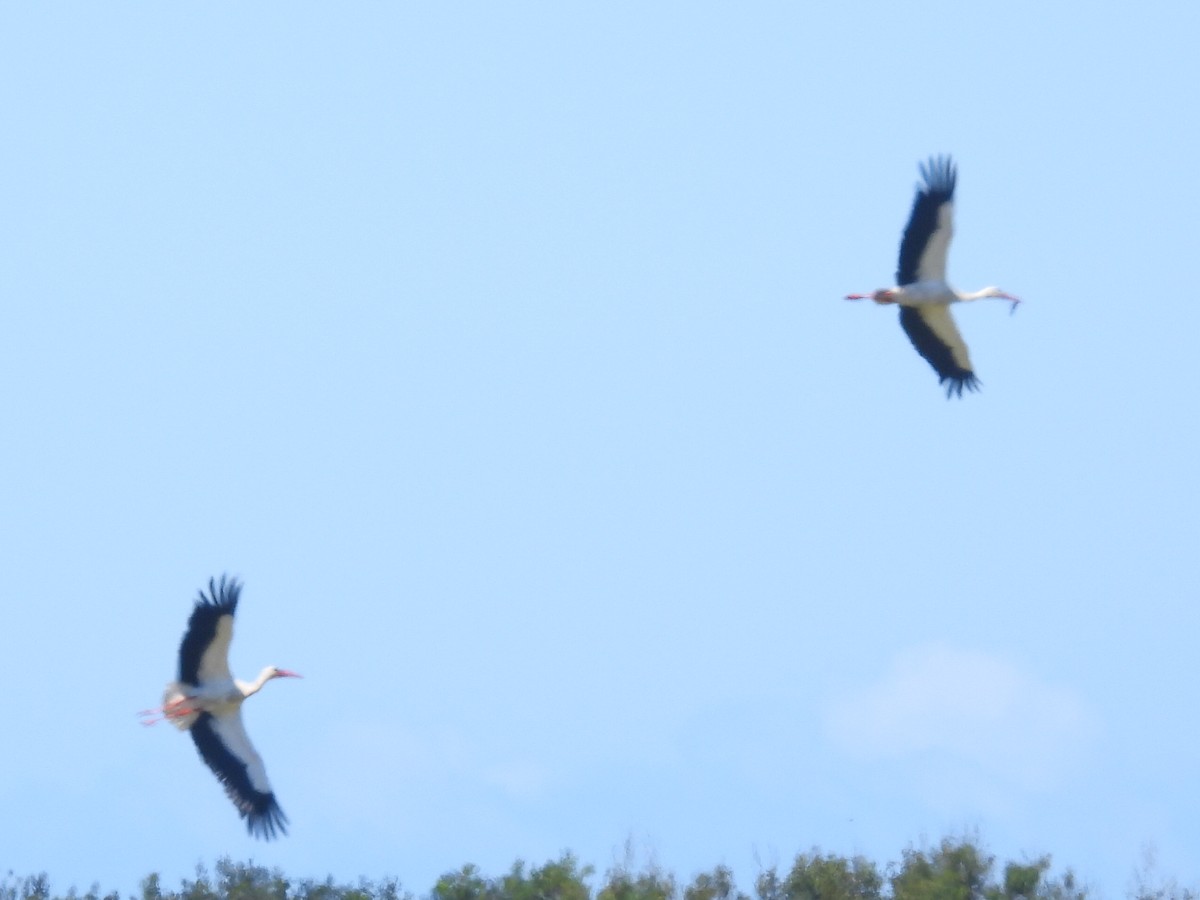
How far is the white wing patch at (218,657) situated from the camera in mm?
20141

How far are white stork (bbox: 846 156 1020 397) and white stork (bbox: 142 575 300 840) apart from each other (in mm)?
5340

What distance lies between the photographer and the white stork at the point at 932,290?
2117 cm

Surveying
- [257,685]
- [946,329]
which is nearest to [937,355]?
[946,329]

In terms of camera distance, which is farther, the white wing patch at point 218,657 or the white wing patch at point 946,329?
the white wing patch at point 946,329

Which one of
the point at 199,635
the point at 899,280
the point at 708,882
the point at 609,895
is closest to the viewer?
the point at 199,635

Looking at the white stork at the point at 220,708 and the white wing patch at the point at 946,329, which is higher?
the white wing patch at the point at 946,329

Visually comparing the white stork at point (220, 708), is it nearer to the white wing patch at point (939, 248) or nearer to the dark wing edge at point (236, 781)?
the dark wing edge at point (236, 781)

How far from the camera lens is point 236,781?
2091 cm

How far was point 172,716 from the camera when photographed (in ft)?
67.3

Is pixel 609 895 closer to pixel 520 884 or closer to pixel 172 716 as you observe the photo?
pixel 520 884

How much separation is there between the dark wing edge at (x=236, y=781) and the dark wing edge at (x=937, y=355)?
19.5 feet

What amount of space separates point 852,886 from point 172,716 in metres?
10.5

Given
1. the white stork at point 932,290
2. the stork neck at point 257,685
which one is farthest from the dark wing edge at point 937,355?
the stork neck at point 257,685

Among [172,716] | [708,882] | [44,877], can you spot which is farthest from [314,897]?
[172,716]
